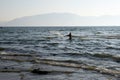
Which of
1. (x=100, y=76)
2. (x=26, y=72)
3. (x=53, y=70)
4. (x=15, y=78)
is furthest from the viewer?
(x=53, y=70)

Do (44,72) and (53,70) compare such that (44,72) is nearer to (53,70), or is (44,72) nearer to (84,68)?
(53,70)

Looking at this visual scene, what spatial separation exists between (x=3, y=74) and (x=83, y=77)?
4500 mm

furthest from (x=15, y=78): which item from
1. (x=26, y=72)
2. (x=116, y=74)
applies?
(x=116, y=74)

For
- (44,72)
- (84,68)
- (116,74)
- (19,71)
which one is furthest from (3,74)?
(116,74)

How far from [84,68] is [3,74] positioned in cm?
546

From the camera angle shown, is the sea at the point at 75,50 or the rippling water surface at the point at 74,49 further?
the rippling water surface at the point at 74,49

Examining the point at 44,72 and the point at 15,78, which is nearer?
the point at 15,78

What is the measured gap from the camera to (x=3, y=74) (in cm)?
1266

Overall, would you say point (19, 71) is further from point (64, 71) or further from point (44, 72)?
point (64, 71)

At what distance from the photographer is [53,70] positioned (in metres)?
14.3

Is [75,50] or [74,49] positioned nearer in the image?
[75,50]

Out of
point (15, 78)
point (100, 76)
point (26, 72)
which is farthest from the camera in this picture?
point (26, 72)

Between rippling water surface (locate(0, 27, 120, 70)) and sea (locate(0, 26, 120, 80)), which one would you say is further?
rippling water surface (locate(0, 27, 120, 70))

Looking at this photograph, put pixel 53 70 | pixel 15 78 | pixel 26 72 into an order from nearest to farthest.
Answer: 1. pixel 15 78
2. pixel 26 72
3. pixel 53 70
